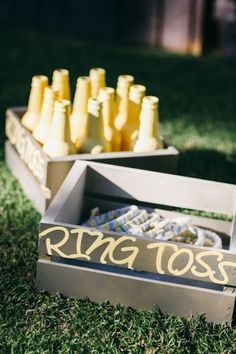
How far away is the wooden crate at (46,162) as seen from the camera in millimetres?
2119

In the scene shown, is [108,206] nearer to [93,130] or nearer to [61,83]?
[93,130]

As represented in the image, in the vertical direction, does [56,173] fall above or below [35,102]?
below

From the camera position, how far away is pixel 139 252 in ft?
5.60

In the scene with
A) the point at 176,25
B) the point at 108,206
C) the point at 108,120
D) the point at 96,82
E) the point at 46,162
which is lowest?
the point at 108,206

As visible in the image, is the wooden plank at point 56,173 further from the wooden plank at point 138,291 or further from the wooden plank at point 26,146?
the wooden plank at point 138,291

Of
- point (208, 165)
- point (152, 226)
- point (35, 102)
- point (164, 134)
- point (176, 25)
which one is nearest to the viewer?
point (152, 226)

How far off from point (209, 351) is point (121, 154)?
73 cm

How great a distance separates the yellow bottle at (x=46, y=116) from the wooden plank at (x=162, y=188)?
0.27m

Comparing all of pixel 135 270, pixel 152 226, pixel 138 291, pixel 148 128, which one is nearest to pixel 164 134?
pixel 148 128

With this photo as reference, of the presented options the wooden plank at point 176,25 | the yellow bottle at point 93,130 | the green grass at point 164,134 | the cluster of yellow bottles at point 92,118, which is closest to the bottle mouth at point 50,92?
the cluster of yellow bottles at point 92,118

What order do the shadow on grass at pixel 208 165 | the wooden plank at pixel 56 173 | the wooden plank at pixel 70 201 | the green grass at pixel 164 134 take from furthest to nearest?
the shadow on grass at pixel 208 165 < the wooden plank at pixel 56 173 < the wooden plank at pixel 70 201 < the green grass at pixel 164 134

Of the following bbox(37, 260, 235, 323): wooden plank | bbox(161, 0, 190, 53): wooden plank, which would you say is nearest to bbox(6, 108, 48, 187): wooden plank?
bbox(37, 260, 235, 323): wooden plank

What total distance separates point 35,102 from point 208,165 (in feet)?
2.33

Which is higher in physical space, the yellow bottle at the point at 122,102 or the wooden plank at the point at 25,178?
the yellow bottle at the point at 122,102
